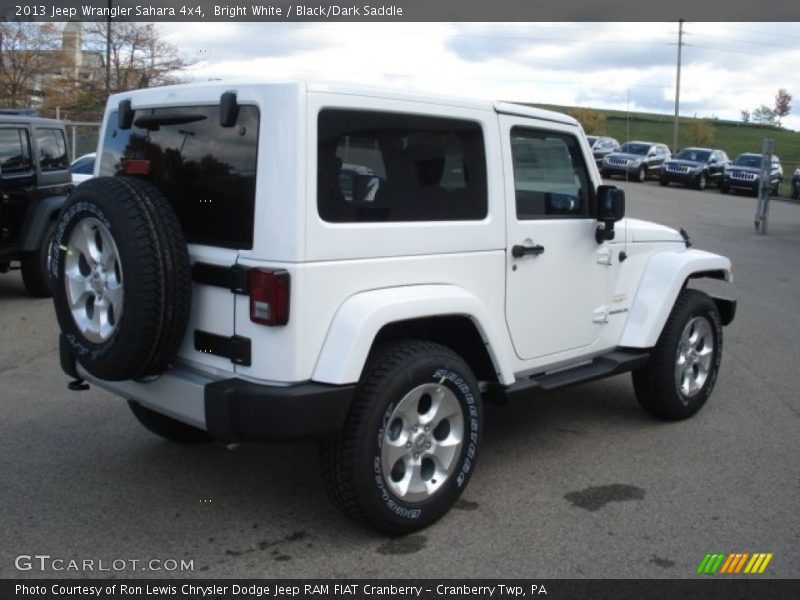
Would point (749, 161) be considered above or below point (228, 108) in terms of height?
above

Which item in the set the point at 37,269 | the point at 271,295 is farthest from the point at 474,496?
the point at 37,269

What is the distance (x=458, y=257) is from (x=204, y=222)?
119cm

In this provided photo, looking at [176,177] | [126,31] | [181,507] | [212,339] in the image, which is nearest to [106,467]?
[181,507]

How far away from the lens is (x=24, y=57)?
33625mm

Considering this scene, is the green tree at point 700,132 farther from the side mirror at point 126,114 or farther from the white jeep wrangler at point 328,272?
the side mirror at point 126,114

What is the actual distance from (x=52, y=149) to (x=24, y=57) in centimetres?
2767

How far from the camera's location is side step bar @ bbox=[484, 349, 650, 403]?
4.25m

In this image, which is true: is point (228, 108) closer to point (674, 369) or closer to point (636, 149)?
point (674, 369)

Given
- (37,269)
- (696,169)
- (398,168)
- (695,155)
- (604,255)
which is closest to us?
(398,168)

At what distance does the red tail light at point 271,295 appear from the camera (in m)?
3.26

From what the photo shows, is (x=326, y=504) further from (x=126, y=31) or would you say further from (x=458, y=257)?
(x=126, y=31)

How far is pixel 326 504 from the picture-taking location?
4.09 meters

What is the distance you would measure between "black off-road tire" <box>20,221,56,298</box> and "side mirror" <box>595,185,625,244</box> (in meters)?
6.62
